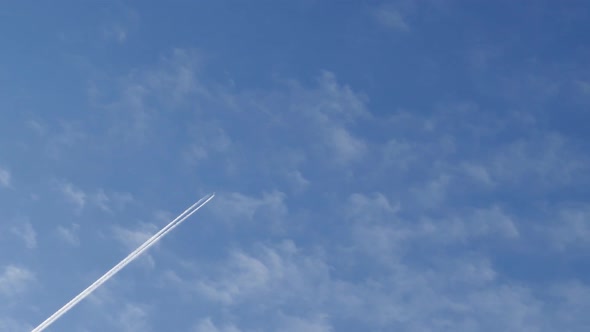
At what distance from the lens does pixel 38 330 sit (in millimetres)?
51656

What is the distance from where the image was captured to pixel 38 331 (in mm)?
51906

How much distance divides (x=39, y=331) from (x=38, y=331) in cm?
62

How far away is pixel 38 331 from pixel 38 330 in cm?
29

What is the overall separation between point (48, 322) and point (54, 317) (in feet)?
1.66

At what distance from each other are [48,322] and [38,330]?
3.22 ft

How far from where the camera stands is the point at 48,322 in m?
52.5

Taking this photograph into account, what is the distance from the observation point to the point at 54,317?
52719mm

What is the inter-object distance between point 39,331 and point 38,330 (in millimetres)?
905

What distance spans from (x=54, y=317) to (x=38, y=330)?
57.2 inches
